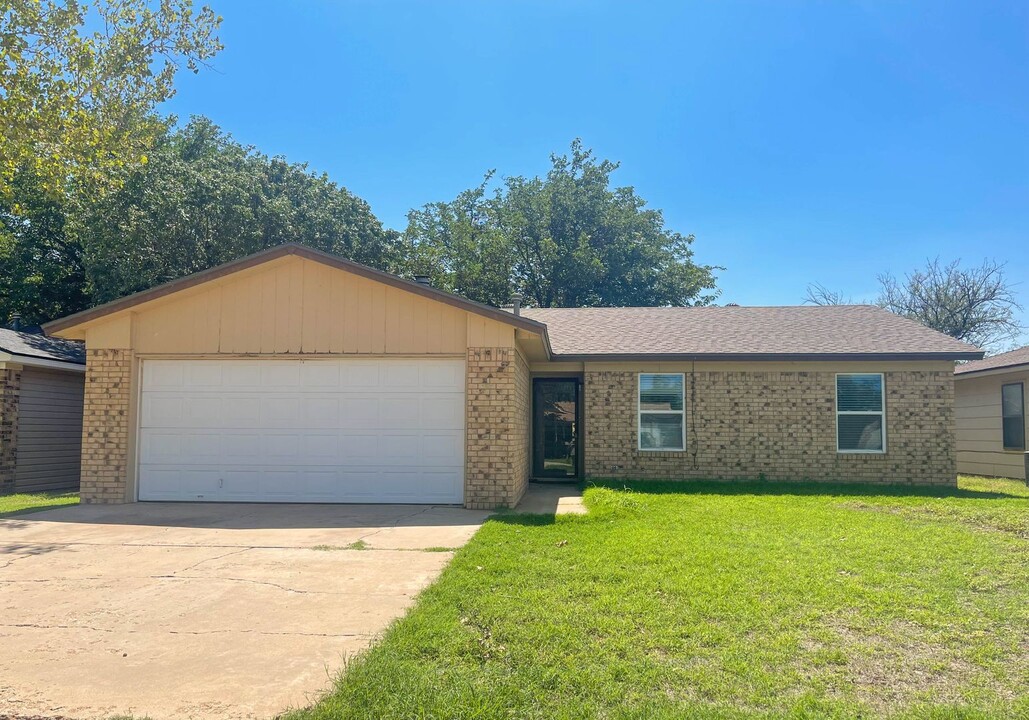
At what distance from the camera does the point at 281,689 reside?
3.67 metres

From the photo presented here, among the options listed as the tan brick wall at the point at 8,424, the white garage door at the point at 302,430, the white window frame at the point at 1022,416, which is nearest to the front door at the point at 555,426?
the white garage door at the point at 302,430

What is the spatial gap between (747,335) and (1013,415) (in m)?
6.12

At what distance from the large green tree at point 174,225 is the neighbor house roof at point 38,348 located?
386 cm

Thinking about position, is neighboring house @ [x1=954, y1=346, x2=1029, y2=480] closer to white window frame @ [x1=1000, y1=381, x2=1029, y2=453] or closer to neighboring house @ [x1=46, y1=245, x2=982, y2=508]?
white window frame @ [x1=1000, y1=381, x2=1029, y2=453]

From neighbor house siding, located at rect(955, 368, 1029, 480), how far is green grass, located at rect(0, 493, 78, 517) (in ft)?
59.1

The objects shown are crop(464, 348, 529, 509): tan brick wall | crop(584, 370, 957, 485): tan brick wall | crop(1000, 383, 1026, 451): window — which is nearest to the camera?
crop(464, 348, 529, 509): tan brick wall

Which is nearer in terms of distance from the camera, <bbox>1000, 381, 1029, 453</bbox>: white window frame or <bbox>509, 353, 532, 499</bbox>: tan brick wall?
<bbox>509, 353, 532, 499</bbox>: tan brick wall

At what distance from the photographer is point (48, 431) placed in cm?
1425

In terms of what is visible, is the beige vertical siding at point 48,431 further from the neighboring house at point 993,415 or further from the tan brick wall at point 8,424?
the neighboring house at point 993,415

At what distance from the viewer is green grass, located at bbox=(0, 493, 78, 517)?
404 inches

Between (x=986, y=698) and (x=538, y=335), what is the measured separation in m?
7.58

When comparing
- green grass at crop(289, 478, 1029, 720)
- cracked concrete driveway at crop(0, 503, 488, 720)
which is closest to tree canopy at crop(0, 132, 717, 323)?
cracked concrete driveway at crop(0, 503, 488, 720)

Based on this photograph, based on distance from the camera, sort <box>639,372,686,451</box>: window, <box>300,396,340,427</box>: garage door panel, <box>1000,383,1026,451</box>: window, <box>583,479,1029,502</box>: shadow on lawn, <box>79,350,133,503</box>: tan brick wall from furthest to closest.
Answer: <box>1000,383,1026,451</box>: window < <box>639,372,686,451</box>: window < <box>583,479,1029,502</box>: shadow on lawn < <box>300,396,340,427</box>: garage door panel < <box>79,350,133,503</box>: tan brick wall

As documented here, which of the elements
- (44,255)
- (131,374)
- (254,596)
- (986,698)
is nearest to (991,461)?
(986,698)
